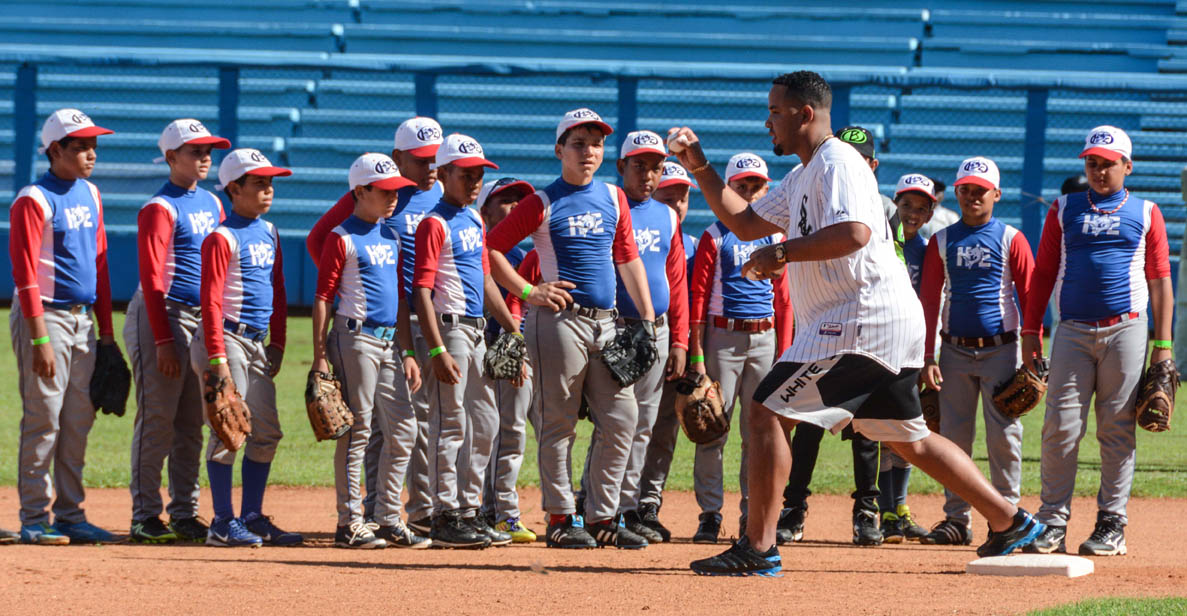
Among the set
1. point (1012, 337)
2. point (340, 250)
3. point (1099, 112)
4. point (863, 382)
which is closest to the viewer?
point (863, 382)

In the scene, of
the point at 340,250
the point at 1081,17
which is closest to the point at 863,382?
the point at 340,250

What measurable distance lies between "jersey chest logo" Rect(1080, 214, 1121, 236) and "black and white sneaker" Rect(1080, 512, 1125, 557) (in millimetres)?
1335

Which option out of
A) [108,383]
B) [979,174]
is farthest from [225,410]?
[979,174]

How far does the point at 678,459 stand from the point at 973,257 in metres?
3.84

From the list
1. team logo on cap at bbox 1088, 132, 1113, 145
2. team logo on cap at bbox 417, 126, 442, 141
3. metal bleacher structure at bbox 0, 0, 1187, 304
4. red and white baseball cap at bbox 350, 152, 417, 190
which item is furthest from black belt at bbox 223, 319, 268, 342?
metal bleacher structure at bbox 0, 0, 1187, 304

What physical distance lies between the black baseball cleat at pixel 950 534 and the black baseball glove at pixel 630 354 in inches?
68.0

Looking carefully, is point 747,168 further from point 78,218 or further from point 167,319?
point 78,218

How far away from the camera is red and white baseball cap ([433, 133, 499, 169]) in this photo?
22.3 feet

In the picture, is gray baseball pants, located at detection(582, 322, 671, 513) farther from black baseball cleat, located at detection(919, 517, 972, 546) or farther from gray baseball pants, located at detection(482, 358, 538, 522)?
black baseball cleat, located at detection(919, 517, 972, 546)

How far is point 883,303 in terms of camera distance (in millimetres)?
5359

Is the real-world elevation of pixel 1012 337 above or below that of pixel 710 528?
above

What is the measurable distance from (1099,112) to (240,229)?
609 inches

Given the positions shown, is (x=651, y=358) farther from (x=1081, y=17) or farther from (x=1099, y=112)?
(x=1081, y=17)

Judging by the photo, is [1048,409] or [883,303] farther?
[1048,409]
